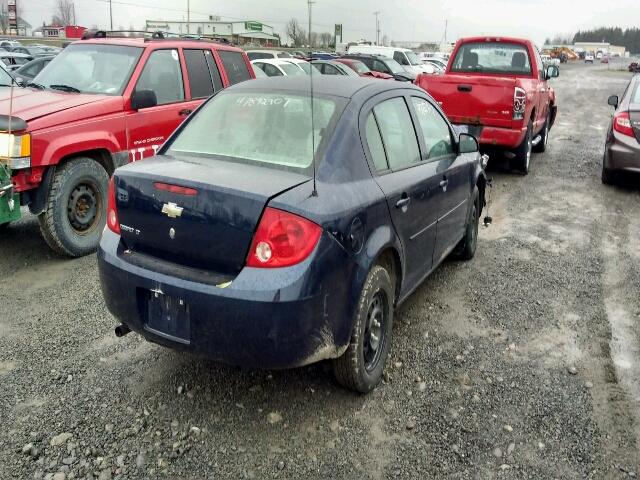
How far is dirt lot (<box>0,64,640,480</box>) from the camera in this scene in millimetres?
2926

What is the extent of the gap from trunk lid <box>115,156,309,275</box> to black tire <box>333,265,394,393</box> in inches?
28.0

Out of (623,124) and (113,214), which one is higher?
(623,124)

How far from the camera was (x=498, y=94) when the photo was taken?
8.69 meters

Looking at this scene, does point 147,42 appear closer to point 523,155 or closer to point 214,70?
point 214,70

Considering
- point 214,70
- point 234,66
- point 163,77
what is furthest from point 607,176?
point 163,77

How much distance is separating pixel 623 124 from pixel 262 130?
6.58 meters

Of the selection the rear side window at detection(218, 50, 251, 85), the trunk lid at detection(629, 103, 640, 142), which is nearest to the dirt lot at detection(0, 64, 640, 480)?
the rear side window at detection(218, 50, 251, 85)

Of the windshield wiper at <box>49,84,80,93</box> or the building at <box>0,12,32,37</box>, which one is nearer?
the windshield wiper at <box>49,84,80,93</box>

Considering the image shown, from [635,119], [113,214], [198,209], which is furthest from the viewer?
[635,119]

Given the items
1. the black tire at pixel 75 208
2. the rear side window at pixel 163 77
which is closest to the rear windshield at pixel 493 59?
the rear side window at pixel 163 77

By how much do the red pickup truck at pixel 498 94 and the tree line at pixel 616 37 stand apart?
14841cm

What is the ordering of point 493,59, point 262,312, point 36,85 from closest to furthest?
point 262,312 < point 36,85 < point 493,59

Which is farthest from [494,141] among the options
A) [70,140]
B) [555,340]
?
[70,140]

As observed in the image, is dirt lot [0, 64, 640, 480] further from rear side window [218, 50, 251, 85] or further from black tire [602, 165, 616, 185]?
black tire [602, 165, 616, 185]
